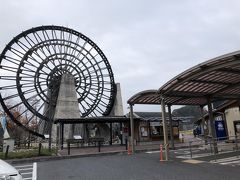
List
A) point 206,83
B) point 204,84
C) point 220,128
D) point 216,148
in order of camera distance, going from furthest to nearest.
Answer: point 220,128 → point 216,148 → point 204,84 → point 206,83

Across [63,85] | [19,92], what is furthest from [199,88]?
[19,92]

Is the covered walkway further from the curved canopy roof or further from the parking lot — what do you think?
the parking lot

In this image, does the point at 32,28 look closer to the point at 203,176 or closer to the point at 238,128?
the point at 238,128

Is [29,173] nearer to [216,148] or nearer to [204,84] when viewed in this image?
[204,84]

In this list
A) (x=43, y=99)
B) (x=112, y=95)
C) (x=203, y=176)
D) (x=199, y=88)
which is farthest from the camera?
(x=112, y=95)

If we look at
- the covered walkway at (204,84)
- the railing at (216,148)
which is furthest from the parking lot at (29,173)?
the railing at (216,148)

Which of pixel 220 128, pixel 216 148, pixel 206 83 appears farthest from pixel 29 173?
pixel 220 128

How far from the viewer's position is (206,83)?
12.2 meters

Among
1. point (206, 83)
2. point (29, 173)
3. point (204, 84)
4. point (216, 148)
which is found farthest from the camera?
point (216, 148)

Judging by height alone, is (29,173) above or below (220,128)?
below

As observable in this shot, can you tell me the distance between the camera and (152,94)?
47.5 feet

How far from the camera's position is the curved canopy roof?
31.4ft

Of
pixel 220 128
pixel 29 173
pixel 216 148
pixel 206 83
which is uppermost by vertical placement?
pixel 206 83

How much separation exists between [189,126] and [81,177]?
2797 inches
